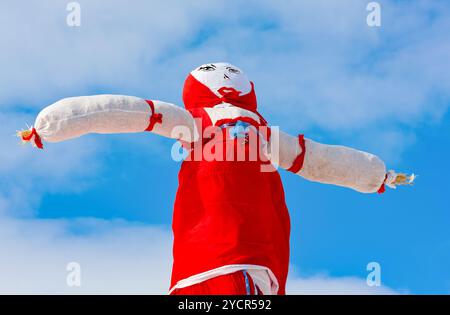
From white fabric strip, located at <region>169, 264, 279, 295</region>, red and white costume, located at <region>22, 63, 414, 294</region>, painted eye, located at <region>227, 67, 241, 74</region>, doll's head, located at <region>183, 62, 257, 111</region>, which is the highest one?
painted eye, located at <region>227, 67, 241, 74</region>

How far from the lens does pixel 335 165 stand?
5066mm

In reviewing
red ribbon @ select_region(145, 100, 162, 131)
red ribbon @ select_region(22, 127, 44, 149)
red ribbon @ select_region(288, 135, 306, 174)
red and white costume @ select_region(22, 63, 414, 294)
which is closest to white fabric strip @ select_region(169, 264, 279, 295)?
red and white costume @ select_region(22, 63, 414, 294)

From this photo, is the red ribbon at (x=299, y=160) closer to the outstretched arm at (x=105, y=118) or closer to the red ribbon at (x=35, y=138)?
the outstretched arm at (x=105, y=118)

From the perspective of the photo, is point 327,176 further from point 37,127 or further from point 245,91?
point 37,127

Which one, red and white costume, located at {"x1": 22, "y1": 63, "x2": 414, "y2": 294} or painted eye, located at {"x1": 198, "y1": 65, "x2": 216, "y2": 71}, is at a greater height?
painted eye, located at {"x1": 198, "y1": 65, "x2": 216, "y2": 71}

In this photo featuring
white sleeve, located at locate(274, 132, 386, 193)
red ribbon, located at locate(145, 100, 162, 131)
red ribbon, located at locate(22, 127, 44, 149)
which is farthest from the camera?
white sleeve, located at locate(274, 132, 386, 193)

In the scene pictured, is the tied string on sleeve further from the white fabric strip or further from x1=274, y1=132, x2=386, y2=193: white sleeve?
x1=274, y1=132, x2=386, y2=193: white sleeve

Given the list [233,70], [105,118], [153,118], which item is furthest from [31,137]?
[233,70]

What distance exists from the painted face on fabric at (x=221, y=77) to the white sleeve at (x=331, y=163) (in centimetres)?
45

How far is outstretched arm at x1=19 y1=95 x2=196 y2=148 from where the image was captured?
4535 millimetres

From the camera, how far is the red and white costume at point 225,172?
4.37 metres

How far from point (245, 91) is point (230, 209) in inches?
40.5

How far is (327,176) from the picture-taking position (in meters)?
5.09

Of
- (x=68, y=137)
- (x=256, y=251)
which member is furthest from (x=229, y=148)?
(x=68, y=137)
